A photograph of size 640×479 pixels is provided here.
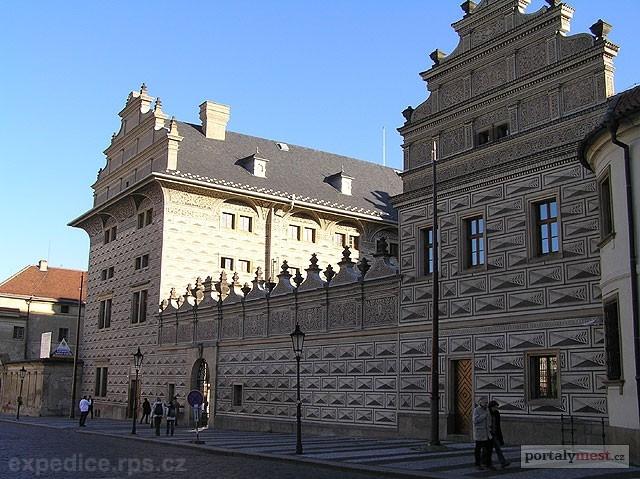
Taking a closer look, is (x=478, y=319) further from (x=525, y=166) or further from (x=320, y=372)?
(x=320, y=372)

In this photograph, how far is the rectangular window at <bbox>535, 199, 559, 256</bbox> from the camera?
57.4ft

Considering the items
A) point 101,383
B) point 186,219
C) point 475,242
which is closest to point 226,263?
point 186,219

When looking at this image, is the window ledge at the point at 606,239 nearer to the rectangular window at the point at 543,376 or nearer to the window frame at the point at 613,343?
the window frame at the point at 613,343

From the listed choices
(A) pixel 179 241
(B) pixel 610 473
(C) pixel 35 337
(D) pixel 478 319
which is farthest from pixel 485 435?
(C) pixel 35 337

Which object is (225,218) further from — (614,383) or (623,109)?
(623,109)

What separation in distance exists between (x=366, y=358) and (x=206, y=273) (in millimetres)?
14245

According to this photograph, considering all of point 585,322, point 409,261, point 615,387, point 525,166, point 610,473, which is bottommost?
point 610,473

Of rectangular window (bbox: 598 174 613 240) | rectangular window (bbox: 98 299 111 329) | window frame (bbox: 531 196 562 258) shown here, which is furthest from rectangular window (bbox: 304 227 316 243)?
rectangular window (bbox: 598 174 613 240)

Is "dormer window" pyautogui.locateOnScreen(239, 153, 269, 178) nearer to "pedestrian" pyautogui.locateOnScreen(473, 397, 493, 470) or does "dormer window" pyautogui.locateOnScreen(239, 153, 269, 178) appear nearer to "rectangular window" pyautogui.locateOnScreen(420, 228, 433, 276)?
"rectangular window" pyautogui.locateOnScreen(420, 228, 433, 276)

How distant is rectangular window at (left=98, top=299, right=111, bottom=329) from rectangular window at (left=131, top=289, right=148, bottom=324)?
3460 mm

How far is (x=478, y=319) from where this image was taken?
18781 mm

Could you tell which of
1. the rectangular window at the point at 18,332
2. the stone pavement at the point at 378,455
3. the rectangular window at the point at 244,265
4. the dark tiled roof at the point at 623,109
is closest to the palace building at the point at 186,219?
the rectangular window at the point at 244,265

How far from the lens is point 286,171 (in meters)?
39.2

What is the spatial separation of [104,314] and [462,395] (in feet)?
84.7
